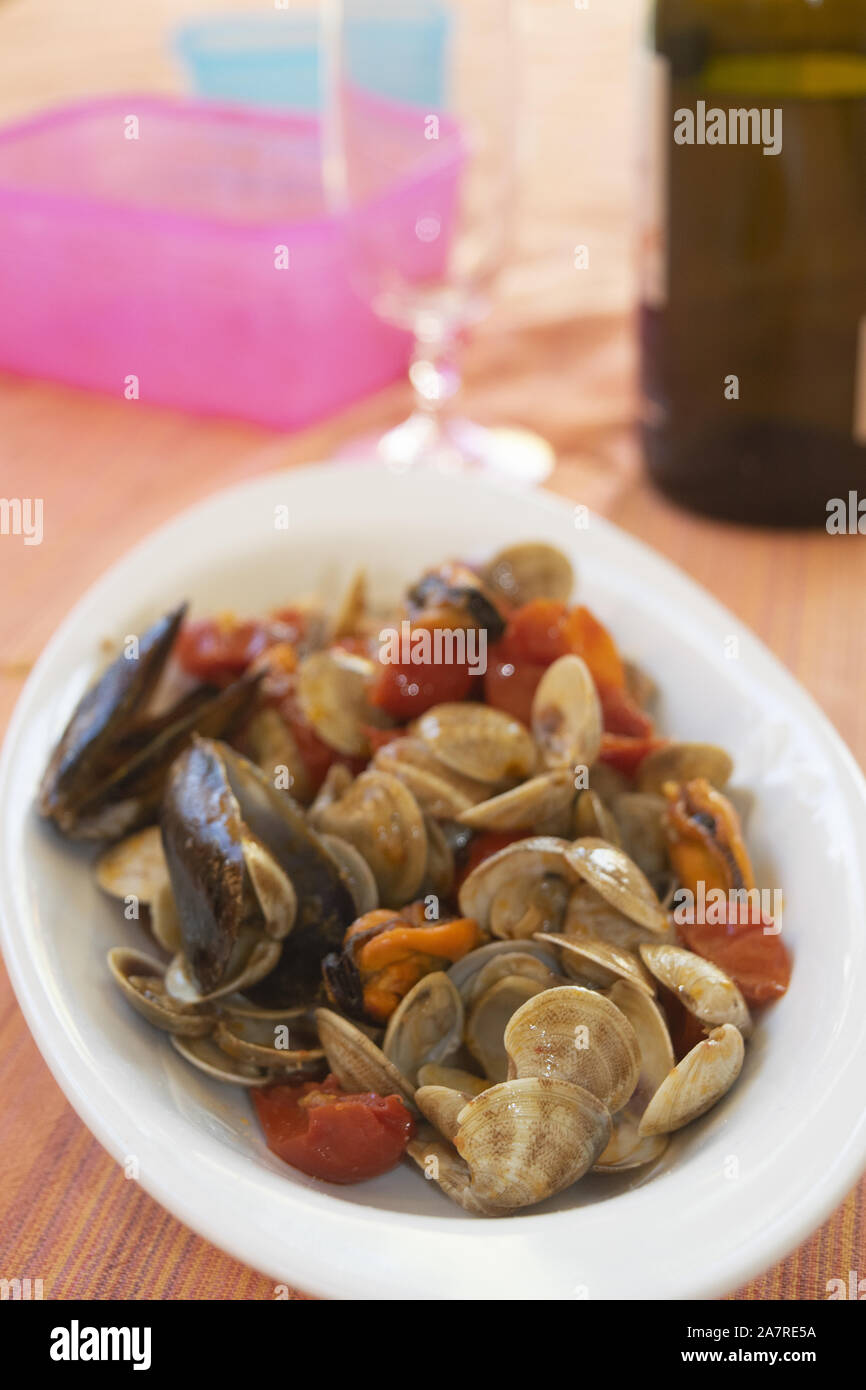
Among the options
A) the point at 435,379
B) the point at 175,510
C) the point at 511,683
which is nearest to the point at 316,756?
the point at 511,683

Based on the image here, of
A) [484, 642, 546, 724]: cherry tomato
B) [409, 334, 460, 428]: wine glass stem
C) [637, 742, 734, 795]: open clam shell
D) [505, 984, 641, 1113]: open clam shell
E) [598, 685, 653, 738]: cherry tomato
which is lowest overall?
[505, 984, 641, 1113]: open clam shell

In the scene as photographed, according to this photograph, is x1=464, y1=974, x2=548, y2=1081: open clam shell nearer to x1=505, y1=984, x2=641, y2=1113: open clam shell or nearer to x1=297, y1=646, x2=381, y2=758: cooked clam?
x1=505, y1=984, x2=641, y2=1113: open clam shell

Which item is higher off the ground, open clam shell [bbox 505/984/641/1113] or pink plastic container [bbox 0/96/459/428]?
pink plastic container [bbox 0/96/459/428]

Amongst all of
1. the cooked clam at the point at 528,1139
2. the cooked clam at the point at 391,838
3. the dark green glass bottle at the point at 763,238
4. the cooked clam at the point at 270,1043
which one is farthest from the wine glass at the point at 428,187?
the cooked clam at the point at 528,1139

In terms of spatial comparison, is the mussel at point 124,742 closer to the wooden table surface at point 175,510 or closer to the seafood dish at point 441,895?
the seafood dish at point 441,895
